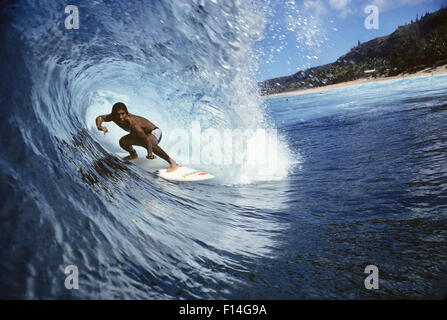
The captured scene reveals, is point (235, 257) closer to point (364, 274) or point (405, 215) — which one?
point (364, 274)

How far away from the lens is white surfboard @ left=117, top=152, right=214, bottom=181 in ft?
18.3

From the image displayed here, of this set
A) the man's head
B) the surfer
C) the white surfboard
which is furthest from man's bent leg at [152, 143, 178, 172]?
the man's head

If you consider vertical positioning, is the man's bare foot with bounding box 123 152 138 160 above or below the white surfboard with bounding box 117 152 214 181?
above

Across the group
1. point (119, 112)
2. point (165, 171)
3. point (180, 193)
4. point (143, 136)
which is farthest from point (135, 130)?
point (180, 193)

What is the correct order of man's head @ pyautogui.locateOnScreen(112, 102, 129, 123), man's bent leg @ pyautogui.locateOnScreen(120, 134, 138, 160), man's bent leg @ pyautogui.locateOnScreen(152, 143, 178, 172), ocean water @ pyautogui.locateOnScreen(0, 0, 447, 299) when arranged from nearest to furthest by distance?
ocean water @ pyautogui.locateOnScreen(0, 0, 447, 299) → man's head @ pyautogui.locateOnScreen(112, 102, 129, 123) → man's bent leg @ pyautogui.locateOnScreen(120, 134, 138, 160) → man's bent leg @ pyautogui.locateOnScreen(152, 143, 178, 172)

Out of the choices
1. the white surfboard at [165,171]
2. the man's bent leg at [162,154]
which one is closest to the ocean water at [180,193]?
the white surfboard at [165,171]

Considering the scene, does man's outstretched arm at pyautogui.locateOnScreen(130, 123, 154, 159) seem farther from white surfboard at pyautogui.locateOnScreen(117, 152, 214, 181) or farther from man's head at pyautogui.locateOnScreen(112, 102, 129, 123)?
white surfboard at pyautogui.locateOnScreen(117, 152, 214, 181)

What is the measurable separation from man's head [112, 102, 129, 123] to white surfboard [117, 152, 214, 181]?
1.15 metres

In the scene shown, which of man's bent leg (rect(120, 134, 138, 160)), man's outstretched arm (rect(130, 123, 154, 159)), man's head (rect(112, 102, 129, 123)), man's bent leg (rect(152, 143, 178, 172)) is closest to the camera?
man's head (rect(112, 102, 129, 123))

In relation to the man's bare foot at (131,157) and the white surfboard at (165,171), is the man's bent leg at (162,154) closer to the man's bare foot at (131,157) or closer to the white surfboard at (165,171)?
the white surfboard at (165,171)

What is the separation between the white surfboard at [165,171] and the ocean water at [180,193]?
0.94 ft

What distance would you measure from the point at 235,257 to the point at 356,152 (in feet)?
19.7

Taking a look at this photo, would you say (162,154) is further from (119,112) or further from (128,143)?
(119,112)

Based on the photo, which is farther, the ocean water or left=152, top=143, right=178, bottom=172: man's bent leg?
left=152, top=143, right=178, bottom=172: man's bent leg
